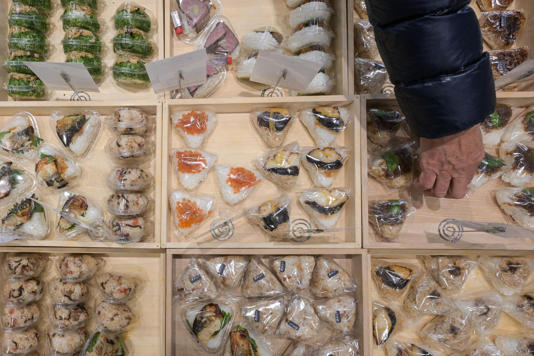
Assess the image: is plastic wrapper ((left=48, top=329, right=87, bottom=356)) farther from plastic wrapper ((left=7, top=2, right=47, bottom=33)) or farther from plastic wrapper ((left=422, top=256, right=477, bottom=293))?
plastic wrapper ((left=422, top=256, right=477, bottom=293))

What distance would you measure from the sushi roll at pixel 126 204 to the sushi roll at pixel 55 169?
237 mm

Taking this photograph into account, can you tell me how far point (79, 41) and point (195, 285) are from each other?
1251 mm

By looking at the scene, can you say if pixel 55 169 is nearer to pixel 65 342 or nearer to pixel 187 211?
pixel 187 211

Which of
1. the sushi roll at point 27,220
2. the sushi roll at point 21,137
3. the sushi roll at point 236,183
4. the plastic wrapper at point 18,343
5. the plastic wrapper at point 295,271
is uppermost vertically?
the sushi roll at point 21,137

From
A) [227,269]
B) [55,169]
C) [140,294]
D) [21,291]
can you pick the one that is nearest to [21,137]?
[55,169]

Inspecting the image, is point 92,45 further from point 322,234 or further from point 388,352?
point 388,352

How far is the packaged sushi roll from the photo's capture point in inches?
61.8

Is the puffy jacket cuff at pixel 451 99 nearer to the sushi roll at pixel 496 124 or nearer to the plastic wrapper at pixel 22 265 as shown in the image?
the sushi roll at pixel 496 124

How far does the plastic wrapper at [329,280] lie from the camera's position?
148 cm

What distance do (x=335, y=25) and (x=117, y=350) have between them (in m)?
1.80

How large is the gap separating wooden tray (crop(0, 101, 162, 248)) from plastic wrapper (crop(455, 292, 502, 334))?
4.78 feet

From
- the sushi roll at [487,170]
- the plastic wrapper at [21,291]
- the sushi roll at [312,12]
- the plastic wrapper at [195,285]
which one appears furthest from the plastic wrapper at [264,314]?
the sushi roll at [312,12]

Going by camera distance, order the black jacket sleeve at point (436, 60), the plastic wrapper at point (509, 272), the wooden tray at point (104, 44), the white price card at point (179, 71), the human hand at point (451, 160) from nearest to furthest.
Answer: the black jacket sleeve at point (436, 60), the human hand at point (451, 160), the white price card at point (179, 71), the plastic wrapper at point (509, 272), the wooden tray at point (104, 44)

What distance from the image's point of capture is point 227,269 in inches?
59.2
